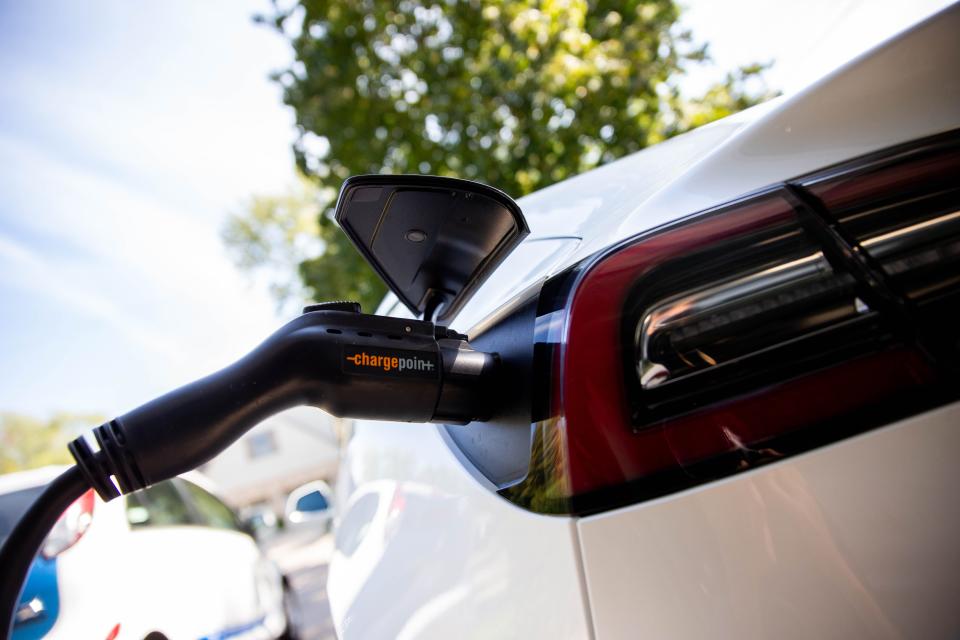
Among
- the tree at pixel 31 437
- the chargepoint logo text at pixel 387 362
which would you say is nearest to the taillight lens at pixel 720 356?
the chargepoint logo text at pixel 387 362

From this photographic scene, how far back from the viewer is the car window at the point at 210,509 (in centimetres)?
386

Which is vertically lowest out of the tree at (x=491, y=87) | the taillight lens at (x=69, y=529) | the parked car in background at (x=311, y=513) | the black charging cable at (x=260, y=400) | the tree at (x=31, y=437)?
the black charging cable at (x=260, y=400)

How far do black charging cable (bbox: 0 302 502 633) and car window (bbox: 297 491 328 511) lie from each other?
228 centimetres

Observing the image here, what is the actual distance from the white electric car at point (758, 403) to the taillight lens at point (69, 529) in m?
1.66

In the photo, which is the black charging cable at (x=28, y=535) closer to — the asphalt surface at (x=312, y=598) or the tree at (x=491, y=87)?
the asphalt surface at (x=312, y=598)

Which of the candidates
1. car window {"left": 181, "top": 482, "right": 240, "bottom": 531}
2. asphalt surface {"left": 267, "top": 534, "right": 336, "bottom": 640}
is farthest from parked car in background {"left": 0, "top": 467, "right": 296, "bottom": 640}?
→ asphalt surface {"left": 267, "top": 534, "right": 336, "bottom": 640}

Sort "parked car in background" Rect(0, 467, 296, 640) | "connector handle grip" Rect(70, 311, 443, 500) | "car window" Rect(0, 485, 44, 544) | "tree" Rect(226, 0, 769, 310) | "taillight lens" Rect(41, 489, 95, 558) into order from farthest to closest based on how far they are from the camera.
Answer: "tree" Rect(226, 0, 769, 310), "car window" Rect(0, 485, 44, 544), "taillight lens" Rect(41, 489, 95, 558), "parked car in background" Rect(0, 467, 296, 640), "connector handle grip" Rect(70, 311, 443, 500)

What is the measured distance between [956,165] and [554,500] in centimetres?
72

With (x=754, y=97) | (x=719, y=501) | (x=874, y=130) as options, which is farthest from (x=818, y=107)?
(x=754, y=97)

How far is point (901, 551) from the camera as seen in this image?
0.76m

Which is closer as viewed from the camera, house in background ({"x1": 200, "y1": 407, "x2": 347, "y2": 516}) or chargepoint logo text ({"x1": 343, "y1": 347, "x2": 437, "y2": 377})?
chargepoint logo text ({"x1": 343, "y1": 347, "x2": 437, "y2": 377})

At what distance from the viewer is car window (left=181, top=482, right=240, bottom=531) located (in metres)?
3.86

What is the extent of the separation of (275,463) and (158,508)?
3622 cm

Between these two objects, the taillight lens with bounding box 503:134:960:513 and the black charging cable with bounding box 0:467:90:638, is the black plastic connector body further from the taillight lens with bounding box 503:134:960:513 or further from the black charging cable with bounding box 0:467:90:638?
the taillight lens with bounding box 503:134:960:513
